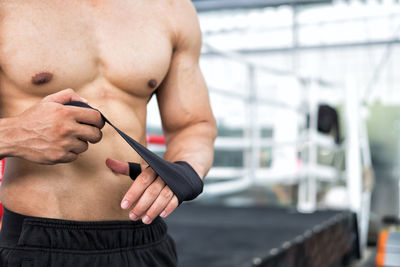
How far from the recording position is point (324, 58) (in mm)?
11055

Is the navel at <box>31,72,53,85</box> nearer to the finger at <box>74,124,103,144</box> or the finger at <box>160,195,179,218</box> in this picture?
the finger at <box>74,124,103,144</box>

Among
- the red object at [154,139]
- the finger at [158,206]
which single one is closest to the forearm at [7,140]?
the finger at [158,206]

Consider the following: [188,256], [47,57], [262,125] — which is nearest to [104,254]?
[47,57]

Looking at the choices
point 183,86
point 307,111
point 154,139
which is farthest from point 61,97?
point 307,111

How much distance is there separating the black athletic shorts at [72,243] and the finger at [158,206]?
0.13 m

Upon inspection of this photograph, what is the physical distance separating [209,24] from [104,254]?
9834 millimetres

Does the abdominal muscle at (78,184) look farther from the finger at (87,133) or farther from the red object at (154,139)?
the red object at (154,139)

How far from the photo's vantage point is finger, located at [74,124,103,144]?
0.77 m

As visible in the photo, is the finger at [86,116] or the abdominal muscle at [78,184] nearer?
the finger at [86,116]

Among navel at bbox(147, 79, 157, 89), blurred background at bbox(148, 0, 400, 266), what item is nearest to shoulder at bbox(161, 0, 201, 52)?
navel at bbox(147, 79, 157, 89)

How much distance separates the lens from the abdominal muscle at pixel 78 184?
0.89 metres

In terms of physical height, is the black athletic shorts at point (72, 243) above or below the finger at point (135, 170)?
below

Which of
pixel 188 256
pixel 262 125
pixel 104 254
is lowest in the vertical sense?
pixel 262 125

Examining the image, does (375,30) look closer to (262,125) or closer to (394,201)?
(262,125)
